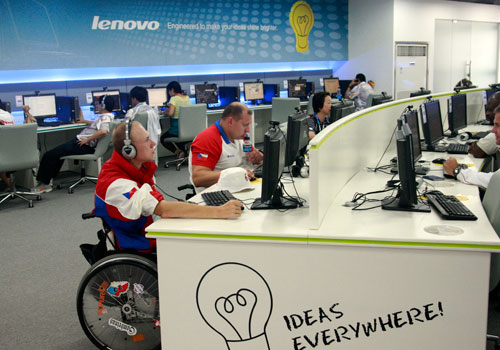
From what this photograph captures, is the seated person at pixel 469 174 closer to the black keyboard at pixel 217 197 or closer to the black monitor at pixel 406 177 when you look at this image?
the black monitor at pixel 406 177

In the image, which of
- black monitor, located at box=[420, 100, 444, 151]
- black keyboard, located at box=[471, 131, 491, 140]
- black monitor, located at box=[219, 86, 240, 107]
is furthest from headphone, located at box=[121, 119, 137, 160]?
black monitor, located at box=[219, 86, 240, 107]

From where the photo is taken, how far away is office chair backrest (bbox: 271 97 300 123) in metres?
8.12

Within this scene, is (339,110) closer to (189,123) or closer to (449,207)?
(449,207)

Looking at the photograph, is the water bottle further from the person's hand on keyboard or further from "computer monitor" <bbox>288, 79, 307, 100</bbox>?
"computer monitor" <bbox>288, 79, 307, 100</bbox>

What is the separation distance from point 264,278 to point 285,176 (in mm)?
1304

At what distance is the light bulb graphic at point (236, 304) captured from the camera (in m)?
2.10

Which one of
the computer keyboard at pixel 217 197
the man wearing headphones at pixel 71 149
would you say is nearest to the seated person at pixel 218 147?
the computer keyboard at pixel 217 197

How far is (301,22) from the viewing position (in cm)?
1030

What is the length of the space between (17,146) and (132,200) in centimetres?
358

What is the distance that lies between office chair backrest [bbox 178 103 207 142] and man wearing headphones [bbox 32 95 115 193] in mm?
1131

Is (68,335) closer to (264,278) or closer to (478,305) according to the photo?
(264,278)

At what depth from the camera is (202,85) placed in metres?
8.58

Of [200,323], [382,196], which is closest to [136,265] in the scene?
[200,323]

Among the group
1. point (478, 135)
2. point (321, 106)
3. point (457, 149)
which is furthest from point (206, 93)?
point (457, 149)
